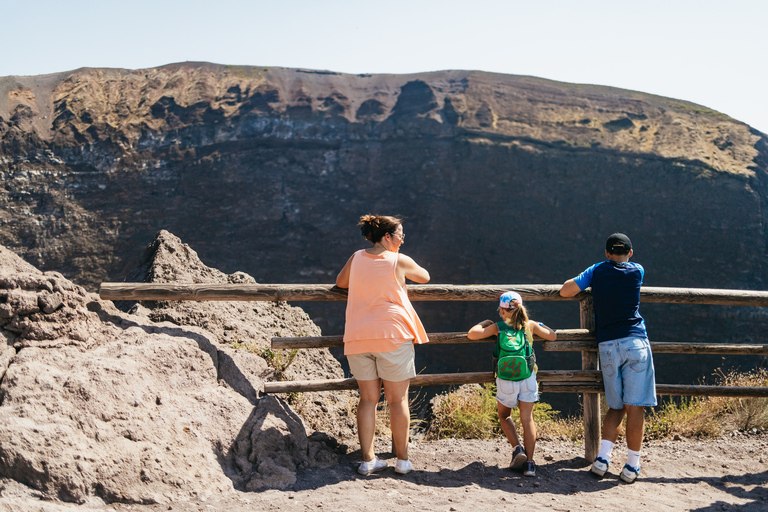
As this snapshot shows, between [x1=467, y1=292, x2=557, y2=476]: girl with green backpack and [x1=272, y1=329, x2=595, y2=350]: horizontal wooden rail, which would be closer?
[x1=467, y1=292, x2=557, y2=476]: girl with green backpack

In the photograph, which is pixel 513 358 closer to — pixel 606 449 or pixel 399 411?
pixel 399 411

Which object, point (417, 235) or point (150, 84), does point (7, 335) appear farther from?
point (150, 84)

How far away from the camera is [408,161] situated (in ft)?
80.8

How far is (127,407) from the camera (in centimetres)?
313

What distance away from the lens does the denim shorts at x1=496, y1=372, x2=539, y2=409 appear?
3.51 meters

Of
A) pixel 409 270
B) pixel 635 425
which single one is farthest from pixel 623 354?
pixel 409 270

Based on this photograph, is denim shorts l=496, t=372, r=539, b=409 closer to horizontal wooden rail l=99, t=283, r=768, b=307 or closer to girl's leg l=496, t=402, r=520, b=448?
girl's leg l=496, t=402, r=520, b=448

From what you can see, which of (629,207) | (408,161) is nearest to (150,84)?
(408,161)

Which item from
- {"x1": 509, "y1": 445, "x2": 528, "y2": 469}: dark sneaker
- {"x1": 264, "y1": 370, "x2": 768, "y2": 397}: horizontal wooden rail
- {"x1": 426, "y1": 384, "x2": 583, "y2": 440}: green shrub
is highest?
{"x1": 264, "y1": 370, "x2": 768, "y2": 397}: horizontal wooden rail

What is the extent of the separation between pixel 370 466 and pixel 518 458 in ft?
3.33

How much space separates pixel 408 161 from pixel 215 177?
8.63 m

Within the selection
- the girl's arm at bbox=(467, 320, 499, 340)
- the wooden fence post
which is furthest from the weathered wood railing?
the girl's arm at bbox=(467, 320, 499, 340)

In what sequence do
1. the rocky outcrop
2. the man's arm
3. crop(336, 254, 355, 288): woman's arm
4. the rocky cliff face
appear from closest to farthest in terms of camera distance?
the rocky outcrop, crop(336, 254, 355, 288): woman's arm, the man's arm, the rocky cliff face

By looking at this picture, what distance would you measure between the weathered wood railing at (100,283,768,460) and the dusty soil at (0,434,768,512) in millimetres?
464
